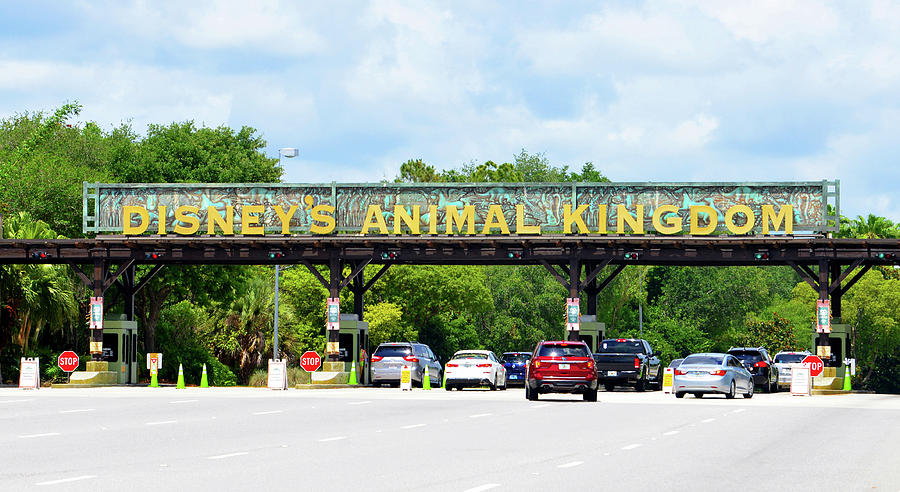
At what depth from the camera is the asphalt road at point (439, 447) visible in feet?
43.9

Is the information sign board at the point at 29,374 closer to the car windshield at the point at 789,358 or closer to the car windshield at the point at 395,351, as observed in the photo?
the car windshield at the point at 395,351

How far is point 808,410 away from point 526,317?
55415mm

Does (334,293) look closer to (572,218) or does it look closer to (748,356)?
(572,218)

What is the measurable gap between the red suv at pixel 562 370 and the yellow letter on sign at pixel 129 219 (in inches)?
803

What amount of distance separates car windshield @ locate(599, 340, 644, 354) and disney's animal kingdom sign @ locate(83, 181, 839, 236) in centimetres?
432

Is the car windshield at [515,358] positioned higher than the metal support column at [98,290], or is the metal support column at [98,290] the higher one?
the metal support column at [98,290]

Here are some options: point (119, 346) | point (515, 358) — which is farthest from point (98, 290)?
point (515, 358)

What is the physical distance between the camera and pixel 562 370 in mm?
33000

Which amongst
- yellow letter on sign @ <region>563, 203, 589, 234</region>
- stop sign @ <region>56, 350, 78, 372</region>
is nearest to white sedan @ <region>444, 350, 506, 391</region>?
yellow letter on sign @ <region>563, 203, 589, 234</region>

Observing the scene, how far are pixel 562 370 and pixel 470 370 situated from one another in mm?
8965

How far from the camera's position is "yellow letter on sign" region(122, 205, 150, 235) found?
4784cm

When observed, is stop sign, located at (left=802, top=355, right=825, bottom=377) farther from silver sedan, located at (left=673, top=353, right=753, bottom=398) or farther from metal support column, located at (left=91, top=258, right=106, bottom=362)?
metal support column, located at (left=91, top=258, right=106, bottom=362)

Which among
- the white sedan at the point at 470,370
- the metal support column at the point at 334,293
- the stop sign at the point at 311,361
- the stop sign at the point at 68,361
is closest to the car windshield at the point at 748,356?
the white sedan at the point at 470,370

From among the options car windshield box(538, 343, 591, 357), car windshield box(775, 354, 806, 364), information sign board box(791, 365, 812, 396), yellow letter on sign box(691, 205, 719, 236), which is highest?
yellow letter on sign box(691, 205, 719, 236)
